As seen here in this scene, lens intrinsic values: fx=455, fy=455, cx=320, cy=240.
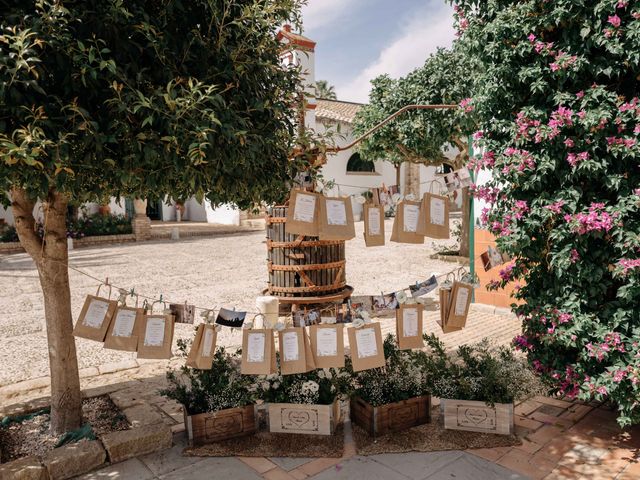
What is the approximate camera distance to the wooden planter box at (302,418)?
3.96m

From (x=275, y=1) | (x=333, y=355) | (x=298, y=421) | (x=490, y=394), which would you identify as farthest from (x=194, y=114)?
(x=490, y=394)

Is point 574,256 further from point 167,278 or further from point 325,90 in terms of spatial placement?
point 325,90

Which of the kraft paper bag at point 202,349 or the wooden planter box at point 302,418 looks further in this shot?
the wooden planter box at point 302,418

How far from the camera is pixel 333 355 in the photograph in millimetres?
3812

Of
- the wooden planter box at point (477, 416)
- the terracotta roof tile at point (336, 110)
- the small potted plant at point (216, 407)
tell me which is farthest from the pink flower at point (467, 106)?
the terracotta roof tile at point (336, 110)

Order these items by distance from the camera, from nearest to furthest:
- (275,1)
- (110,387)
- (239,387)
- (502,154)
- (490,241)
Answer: (275,1) < (502,154) < (239,387) < (110,387) < (490,241)

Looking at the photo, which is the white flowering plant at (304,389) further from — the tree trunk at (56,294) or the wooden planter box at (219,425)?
the tree trunk at (56,294)

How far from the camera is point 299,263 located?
7457 mm

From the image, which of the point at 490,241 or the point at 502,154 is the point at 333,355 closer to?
the point at 502,154

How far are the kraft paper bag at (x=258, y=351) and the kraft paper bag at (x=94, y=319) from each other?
1112 millimetres

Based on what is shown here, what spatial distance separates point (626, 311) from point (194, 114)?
11.3 ft

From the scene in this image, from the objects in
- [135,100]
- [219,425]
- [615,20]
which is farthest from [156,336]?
[615,20]

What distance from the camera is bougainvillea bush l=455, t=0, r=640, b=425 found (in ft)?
10.9

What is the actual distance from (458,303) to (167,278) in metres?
8.96
